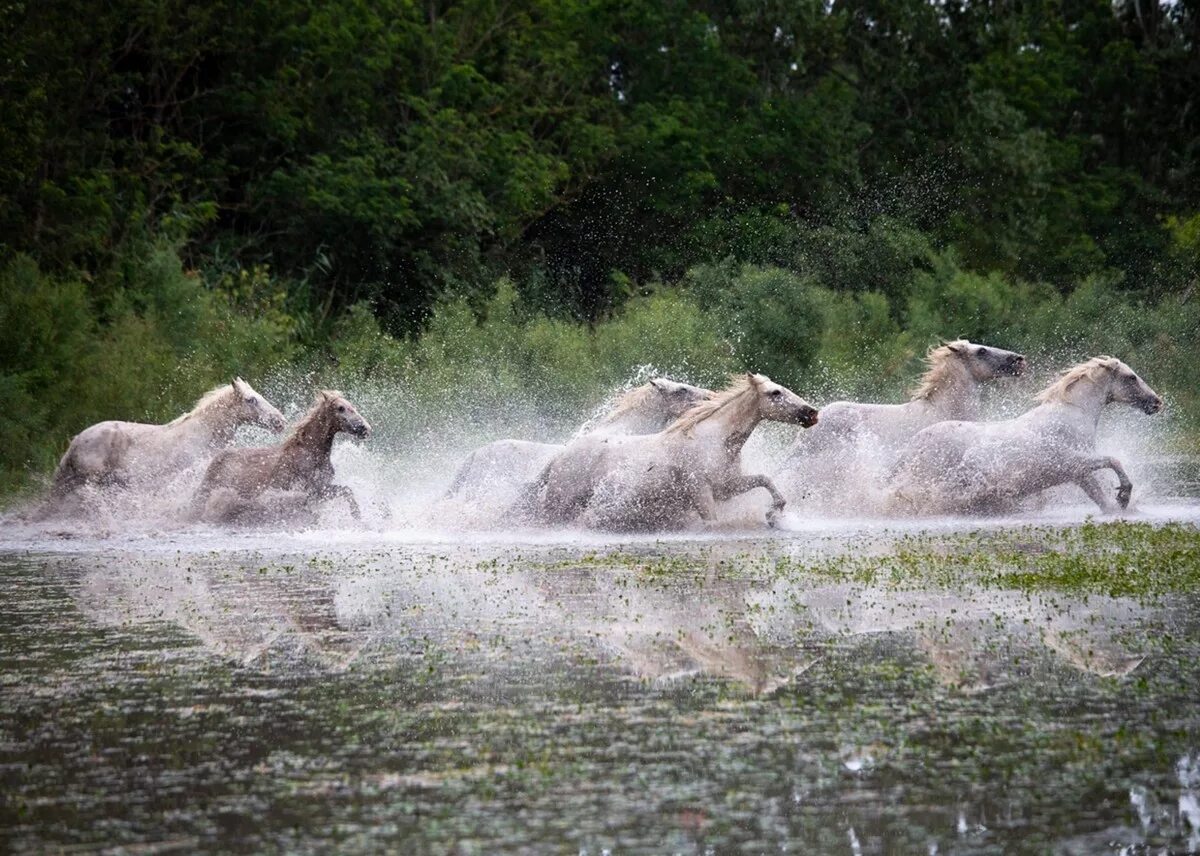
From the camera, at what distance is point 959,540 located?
15.4m

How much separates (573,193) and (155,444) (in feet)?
86.0

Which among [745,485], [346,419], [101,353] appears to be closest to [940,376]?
[745,485]

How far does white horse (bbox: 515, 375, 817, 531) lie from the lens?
57.0ft

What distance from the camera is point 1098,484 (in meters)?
18.5

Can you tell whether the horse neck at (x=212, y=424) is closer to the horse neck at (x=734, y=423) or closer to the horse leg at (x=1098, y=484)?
the horse neck at (x=734, y=423)

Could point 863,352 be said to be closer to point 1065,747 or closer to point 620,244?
point 620,244

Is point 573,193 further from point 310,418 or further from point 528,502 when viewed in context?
point 528,502

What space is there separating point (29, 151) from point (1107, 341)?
1988cm

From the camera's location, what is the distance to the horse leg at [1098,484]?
1780 cm

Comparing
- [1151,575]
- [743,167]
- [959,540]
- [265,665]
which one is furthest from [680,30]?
[265,665]

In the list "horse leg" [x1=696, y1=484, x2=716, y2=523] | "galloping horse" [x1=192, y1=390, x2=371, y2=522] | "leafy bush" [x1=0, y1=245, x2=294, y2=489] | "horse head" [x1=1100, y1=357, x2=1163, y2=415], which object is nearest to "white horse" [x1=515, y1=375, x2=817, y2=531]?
"horse leg" [x1=696, y1=484, x2=716, y2=523]

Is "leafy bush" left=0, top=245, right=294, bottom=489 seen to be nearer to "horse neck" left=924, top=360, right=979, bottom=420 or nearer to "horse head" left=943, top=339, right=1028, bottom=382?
"horse neck" left=924, top=360, right=979, bottom=420

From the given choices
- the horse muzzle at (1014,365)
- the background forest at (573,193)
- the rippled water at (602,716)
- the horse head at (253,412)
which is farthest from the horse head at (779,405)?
the background forest at (573,193)

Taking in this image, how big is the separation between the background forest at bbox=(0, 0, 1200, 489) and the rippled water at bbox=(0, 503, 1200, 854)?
13.8 meters
